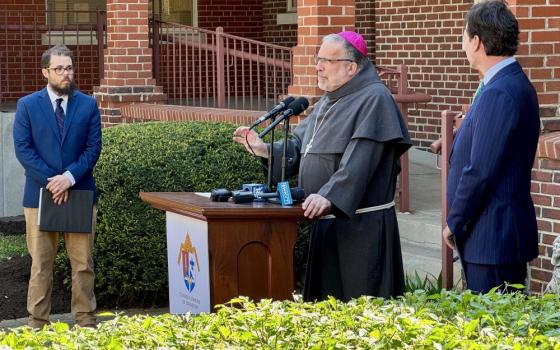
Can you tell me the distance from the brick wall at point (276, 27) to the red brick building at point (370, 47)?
0.02 meters

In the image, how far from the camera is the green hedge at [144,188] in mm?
8969

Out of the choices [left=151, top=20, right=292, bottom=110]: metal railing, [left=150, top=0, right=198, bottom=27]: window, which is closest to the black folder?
[left=151, top=20, right=292, bottom=110]: metal railing

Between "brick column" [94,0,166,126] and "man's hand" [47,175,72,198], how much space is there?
662 centimetres

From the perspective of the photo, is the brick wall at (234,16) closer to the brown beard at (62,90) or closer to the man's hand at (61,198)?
the brown beard at (62,90)

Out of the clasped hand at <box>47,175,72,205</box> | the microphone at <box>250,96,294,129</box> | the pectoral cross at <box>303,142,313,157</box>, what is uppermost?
the microphone at <box>250,96,294,129</box>

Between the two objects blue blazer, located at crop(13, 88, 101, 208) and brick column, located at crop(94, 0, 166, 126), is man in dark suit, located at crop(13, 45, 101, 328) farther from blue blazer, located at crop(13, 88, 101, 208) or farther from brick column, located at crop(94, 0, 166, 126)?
brick column, located at crop(94, 0, 166, 126)

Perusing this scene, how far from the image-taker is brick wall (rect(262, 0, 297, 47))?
1802cm

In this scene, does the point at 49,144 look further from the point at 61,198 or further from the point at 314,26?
the point at 314,26

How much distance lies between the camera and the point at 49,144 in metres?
7.98

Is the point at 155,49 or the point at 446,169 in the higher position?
the point at 155,49

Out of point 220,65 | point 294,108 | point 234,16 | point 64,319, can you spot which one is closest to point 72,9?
point 234,16

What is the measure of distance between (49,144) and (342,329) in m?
4.43

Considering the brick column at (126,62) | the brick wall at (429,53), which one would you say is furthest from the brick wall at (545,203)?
the brick column at (126,62)

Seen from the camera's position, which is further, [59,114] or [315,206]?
[59,114]
